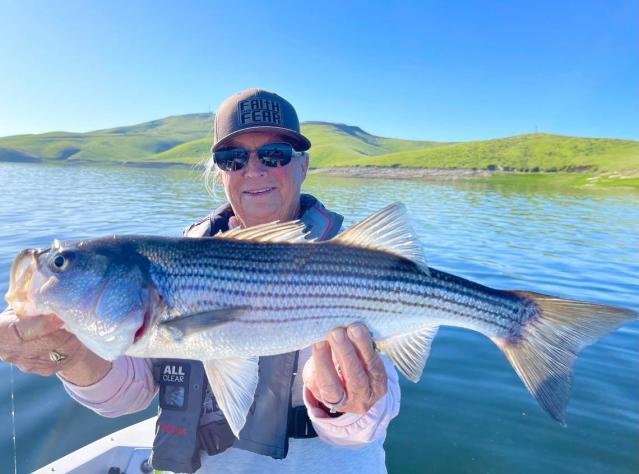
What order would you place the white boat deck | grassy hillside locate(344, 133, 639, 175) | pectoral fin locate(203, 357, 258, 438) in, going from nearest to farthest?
pectoral fin locate(203, 357, 258, 438) < the white boat deck < grassy hillside locate(344, 133, 639, 175)

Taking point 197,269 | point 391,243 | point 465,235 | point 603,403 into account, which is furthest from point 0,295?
point 465,235

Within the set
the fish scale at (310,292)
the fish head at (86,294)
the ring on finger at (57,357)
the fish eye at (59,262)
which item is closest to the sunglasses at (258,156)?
the fish scale at (310,292)

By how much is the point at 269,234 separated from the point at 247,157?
1650 millimetres

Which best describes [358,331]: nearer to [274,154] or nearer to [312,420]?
[312,420]

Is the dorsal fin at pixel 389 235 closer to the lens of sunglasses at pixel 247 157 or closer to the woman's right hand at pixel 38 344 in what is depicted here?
the lens of sunglasses at pixel 247 157

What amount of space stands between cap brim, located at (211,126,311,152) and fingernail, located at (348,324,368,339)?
2.40 meters

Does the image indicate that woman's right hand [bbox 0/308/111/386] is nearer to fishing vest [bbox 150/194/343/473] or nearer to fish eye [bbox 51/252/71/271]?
fish eye [bbox 51/252/71/271]

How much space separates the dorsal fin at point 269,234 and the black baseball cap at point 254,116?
155 centimetres

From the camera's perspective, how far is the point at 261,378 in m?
4.10

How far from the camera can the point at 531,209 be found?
3506cm

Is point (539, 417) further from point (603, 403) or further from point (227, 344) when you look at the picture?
point (227, 344)

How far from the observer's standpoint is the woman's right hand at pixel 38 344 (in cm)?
293

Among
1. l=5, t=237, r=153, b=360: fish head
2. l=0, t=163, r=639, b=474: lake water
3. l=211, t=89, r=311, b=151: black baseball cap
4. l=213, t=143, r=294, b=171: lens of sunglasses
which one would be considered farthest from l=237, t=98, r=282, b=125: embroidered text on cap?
l=5, t=237, r=153, b=360: fish head

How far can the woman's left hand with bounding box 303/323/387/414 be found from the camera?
328cm
